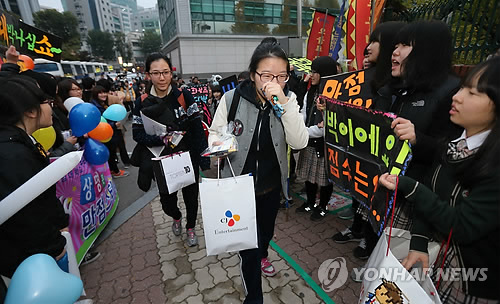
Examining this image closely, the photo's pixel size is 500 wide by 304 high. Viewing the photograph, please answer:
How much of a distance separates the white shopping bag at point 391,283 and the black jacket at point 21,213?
1.91 meters

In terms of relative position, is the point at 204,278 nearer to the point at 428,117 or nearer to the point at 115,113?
the point at 428,117

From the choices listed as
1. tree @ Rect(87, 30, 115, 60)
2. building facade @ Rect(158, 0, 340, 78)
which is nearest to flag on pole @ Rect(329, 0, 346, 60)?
building facade @ Rect(158, 0, 340, 78)

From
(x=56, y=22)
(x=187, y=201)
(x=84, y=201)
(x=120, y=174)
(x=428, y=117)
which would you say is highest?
(x=56, y=22)

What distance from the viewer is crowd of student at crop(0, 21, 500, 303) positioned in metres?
1.21

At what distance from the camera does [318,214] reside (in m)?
3.64

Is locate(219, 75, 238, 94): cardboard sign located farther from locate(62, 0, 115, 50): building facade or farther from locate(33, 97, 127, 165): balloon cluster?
locate(62, 0, 115, 50): building facade

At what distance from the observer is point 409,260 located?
4.75 ft

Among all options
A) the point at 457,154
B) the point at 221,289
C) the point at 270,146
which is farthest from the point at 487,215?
the point at 221,289

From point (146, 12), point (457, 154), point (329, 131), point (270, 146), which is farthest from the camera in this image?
point (146, 12)

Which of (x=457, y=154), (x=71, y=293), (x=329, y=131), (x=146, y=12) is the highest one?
(x=146, y=12)

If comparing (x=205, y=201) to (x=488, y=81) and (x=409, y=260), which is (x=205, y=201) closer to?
(x=409, y=260)

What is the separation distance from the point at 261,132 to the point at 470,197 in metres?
1.29

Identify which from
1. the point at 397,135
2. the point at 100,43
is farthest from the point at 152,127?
the point at 100,43

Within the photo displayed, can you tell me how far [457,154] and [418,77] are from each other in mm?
694
